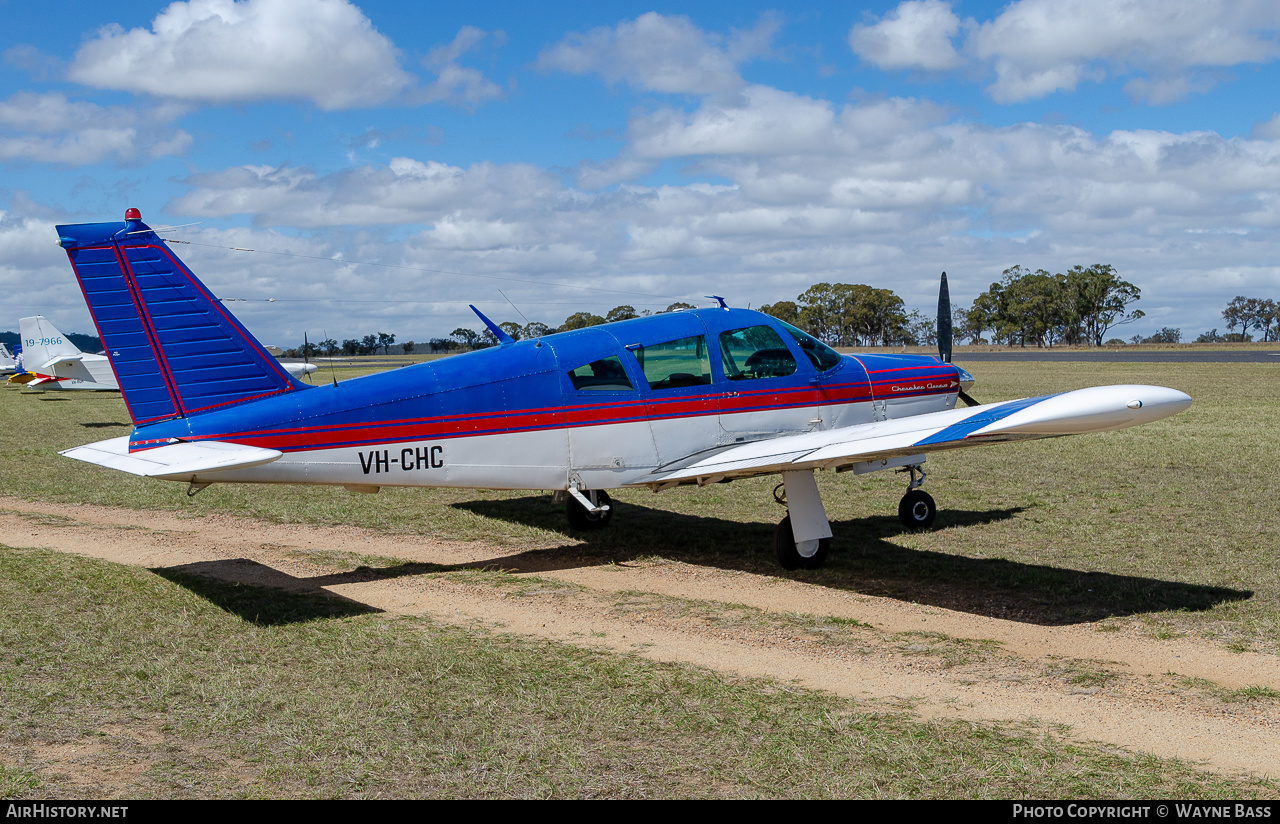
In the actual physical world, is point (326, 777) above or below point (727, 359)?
below

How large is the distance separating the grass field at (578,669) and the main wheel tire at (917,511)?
32cm

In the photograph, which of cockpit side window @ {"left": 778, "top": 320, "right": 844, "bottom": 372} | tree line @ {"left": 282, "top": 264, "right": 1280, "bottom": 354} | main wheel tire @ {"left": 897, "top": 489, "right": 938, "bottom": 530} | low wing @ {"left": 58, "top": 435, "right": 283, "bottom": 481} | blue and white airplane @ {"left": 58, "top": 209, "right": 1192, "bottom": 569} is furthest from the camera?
tree line @ {"left": 282, "top": 264, "right": 1280, "bottom": 354}

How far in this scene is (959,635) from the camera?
7.23 m

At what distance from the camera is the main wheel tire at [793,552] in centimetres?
953

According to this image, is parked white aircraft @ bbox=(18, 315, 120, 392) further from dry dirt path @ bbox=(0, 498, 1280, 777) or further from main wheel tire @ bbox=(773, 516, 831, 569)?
main wheel tire @ bbox=(773, 516, 831, 569)

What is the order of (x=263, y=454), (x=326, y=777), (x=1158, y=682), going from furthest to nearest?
(x=263, y=454) → (x=1158, y=682) → (x=326, y=777)

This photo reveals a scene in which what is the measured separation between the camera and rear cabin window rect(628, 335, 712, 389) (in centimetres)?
979

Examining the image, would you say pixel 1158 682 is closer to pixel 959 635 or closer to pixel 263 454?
pixel 959 635

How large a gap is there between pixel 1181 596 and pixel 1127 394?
2498 mm

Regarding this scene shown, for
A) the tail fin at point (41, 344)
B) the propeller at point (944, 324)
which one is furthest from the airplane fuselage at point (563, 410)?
the tail fin at point (41, 344)

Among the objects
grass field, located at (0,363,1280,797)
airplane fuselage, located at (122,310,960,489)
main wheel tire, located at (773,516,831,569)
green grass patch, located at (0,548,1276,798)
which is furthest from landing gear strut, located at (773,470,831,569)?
green grass patch, located at (0,548,1276,798)

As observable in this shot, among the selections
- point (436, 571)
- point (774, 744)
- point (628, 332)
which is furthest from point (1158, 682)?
point (436, 571)

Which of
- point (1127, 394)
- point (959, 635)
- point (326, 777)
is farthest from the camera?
point (959, 635)

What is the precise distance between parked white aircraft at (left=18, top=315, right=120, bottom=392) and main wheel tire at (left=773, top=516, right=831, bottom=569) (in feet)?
114
